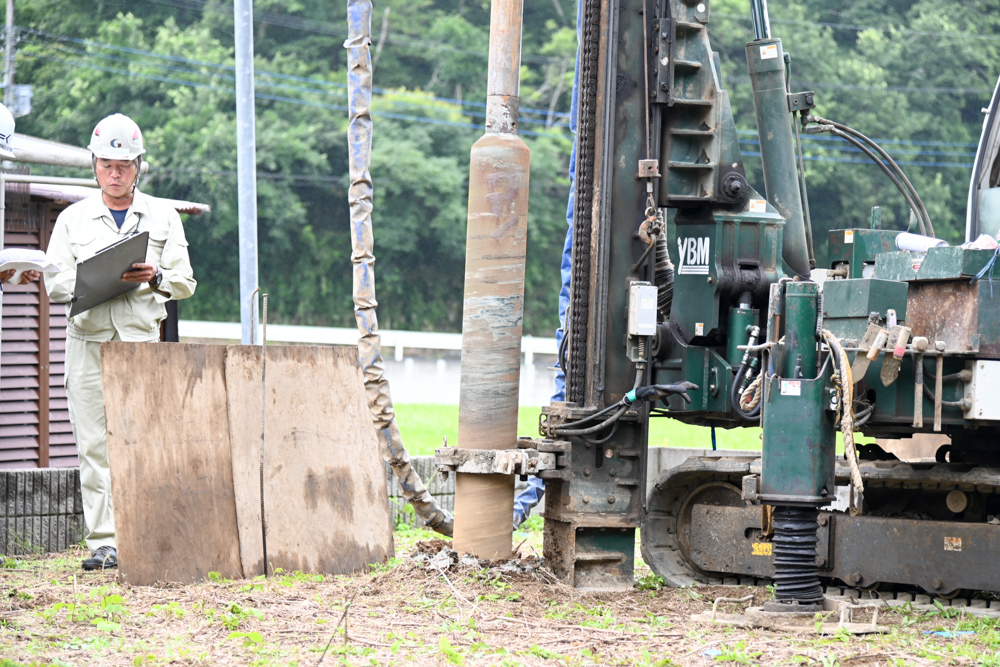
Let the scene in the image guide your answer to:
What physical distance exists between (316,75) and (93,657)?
101ft

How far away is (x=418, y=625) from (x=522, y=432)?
10323 mm

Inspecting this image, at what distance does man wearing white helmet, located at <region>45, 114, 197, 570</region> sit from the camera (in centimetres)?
715

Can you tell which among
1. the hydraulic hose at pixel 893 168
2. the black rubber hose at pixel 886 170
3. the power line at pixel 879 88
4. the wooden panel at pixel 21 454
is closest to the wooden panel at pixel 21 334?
the wooden panel at pixel 21 454

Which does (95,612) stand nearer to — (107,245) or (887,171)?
(107,245)

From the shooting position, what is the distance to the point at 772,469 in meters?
6.15

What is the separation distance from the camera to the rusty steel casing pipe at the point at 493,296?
22.9 ft

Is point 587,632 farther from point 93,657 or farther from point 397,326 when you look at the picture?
point 397,326

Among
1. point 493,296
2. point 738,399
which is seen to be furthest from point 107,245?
point 738,399

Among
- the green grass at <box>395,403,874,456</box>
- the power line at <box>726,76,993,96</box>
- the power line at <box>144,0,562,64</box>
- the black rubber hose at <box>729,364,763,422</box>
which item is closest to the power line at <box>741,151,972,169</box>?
the power line at <box>726,76,993,96</box>

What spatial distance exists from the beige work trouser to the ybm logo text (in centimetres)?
331

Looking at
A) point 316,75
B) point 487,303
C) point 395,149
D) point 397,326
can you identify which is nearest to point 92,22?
point 316,75

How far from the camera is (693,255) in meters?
7.43

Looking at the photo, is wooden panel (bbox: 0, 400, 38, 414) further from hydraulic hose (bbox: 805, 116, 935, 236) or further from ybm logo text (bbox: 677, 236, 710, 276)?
hydraulic hose (bbox: 805, 116, 935, 236)

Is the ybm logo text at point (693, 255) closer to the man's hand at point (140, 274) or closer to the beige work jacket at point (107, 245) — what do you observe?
the beige work jacket at point (107, 245)
